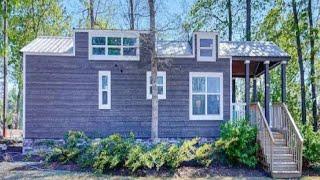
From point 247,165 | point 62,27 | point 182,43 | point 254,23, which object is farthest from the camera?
point 62,27

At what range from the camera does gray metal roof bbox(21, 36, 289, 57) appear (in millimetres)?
14695

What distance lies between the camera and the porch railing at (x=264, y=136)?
11433 mm

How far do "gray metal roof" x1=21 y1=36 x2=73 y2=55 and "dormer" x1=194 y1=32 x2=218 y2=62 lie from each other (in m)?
4.86

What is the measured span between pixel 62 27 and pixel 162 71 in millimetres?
14129

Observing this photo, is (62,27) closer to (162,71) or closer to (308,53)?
(162,71)

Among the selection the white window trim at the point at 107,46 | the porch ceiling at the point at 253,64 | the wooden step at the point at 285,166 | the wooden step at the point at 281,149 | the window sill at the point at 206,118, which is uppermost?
the white window trim at the point at 107,46

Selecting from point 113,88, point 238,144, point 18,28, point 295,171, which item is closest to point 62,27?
point 18,28

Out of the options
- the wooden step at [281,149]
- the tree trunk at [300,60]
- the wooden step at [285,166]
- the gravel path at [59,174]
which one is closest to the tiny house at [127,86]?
the wooden step at [281,149]

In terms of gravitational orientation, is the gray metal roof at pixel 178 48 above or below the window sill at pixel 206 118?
above

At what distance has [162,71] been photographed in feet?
49.1

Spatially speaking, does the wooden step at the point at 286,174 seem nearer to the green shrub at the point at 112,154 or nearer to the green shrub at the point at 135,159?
the green shrub at the point at 135,159

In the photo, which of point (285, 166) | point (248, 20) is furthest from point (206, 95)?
point (248, 20)

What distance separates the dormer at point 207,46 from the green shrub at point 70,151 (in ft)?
18.2

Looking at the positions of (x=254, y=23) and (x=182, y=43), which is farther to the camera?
(x=254, y=23)
